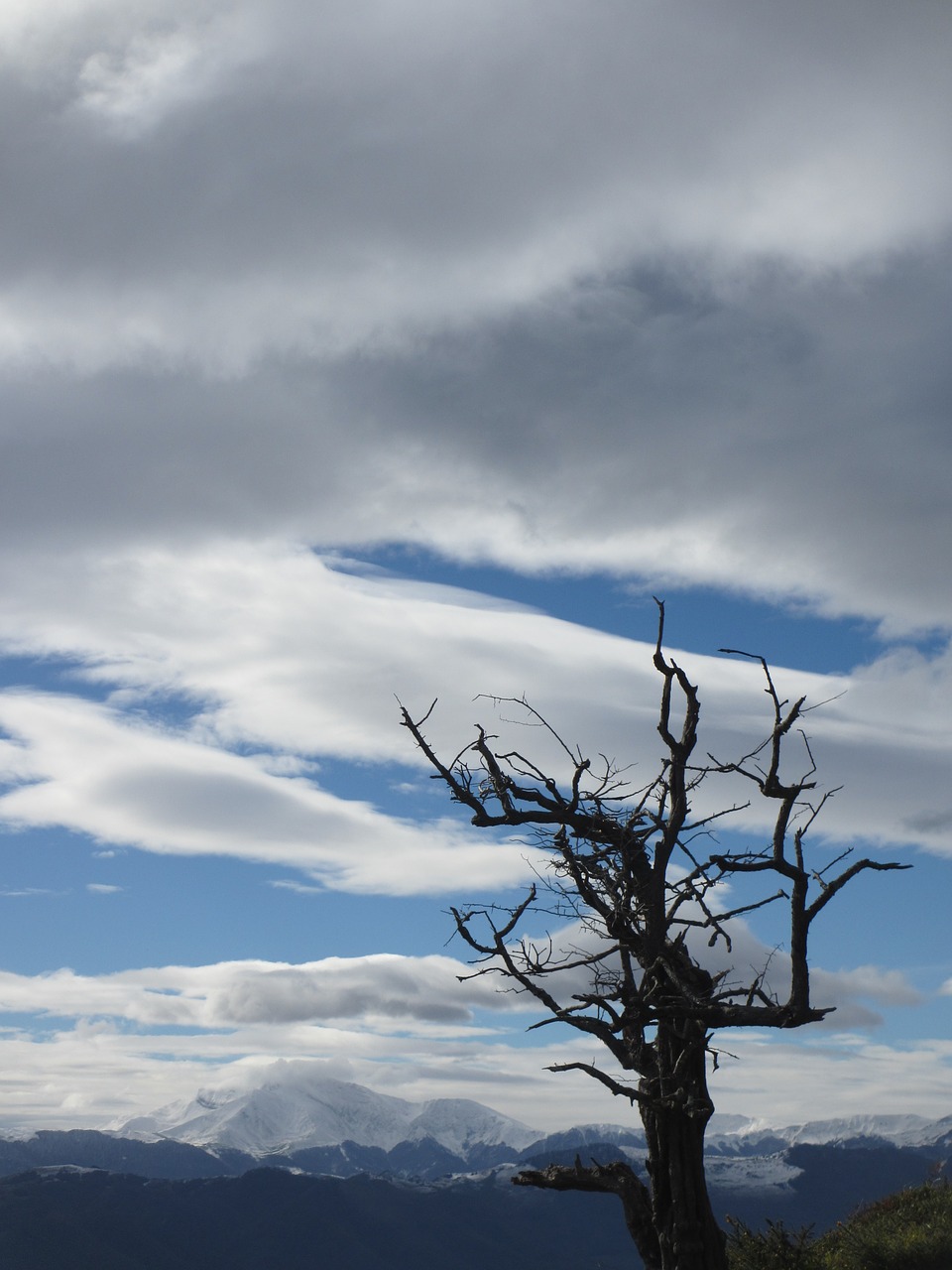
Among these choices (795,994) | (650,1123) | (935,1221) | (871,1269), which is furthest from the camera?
(935,1221)

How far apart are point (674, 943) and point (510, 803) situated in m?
2.72

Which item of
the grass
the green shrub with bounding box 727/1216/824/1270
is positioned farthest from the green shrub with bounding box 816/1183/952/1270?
the green shrub with bounding box 727/1216/824/1270

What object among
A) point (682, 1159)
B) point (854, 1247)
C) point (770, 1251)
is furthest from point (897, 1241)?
point (682, 1159)

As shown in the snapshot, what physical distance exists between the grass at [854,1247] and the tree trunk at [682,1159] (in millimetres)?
6310

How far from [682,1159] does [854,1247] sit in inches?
372

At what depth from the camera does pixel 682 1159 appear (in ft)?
45.8

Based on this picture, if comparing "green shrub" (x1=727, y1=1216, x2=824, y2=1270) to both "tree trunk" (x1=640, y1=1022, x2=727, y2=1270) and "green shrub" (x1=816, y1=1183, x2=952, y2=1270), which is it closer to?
"green shrub" (x1=816, y1=1183, x2=952, y2=1270)

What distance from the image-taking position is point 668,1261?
13742 millimetres

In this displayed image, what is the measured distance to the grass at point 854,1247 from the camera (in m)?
19.4

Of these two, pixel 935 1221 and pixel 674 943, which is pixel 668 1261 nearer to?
pixel 674 943

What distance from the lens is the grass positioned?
63.7 feet

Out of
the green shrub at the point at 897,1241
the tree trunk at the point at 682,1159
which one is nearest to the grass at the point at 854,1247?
the green shrub at the point at 897,1241

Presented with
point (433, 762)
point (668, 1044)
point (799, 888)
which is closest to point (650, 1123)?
point (668, 1044)

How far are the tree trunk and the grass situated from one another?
6.31 m
